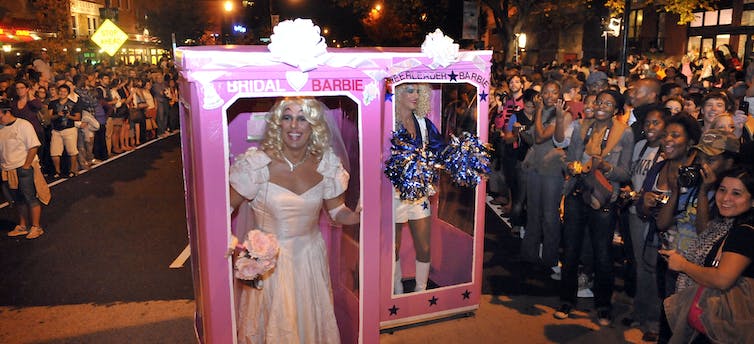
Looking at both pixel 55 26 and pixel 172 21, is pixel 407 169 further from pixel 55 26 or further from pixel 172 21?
pixel 172 21

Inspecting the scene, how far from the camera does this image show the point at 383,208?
195 inches

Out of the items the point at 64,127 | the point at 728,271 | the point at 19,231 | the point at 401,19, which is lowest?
the point at 19,231

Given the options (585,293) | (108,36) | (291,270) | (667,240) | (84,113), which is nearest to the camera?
(291,270)

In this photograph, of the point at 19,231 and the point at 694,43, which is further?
the point at 694,43

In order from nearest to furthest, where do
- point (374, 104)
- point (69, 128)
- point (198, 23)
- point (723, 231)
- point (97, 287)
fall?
point (723, 231) → point (374, 104) → point (97, 287) → point (69, 128) → point (198, 23)

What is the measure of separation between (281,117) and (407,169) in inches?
43.2

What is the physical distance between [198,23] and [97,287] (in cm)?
5176

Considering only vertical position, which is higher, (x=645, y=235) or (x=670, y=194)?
(x=670, y=194)

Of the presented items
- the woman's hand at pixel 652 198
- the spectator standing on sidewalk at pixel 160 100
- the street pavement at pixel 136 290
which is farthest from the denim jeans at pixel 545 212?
the spectator standing on sidewalk at pixel 160 100

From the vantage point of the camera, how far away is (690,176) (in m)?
3.96

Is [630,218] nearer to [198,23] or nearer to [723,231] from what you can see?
[723,231]

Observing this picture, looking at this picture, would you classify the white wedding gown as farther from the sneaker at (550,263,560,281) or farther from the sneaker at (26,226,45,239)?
the sneaker at (26,226,45,239)

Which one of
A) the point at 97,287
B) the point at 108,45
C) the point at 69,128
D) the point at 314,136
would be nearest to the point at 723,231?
the point at 314,136

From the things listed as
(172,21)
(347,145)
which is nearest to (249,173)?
(347,145)
